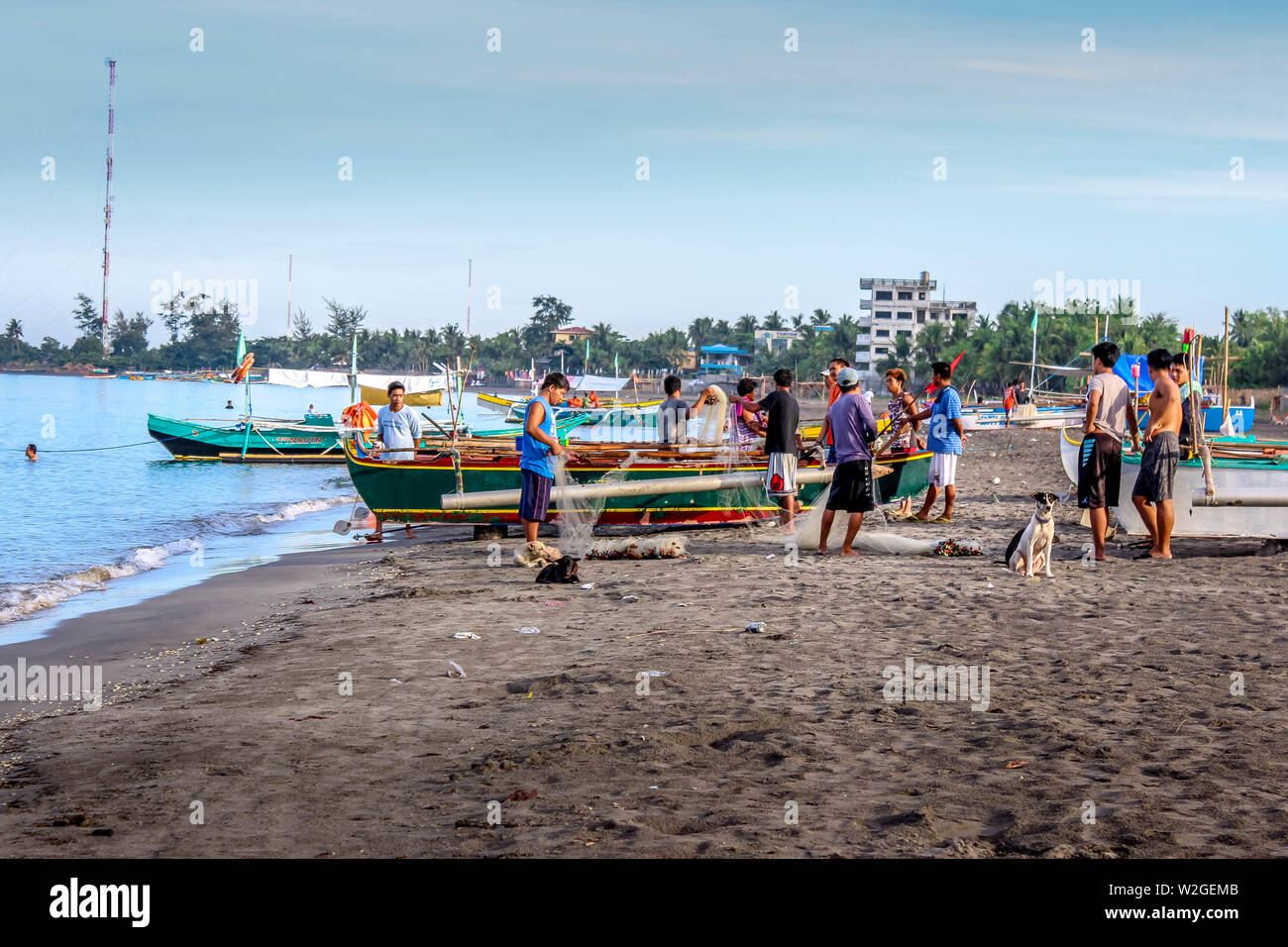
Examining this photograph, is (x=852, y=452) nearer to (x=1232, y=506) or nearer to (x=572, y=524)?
(x=572, y=524)

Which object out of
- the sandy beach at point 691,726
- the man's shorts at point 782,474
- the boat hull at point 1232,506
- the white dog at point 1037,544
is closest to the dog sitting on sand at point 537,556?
the sandy beach at point 691,726

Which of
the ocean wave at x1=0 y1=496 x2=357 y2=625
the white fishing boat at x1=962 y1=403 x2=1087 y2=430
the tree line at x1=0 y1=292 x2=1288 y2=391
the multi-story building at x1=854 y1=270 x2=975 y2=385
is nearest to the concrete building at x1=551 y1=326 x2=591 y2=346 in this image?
the tree line at x1=0 y1=292 x2=1288 y2=391

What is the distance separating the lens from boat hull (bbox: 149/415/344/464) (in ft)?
112

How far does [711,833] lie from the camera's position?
3.87 meters

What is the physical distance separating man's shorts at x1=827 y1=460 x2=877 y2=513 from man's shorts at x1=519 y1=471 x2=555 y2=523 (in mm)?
3064

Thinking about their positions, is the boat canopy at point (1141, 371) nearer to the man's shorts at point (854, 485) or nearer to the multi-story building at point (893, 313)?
the man's shorts at point (854, 485)

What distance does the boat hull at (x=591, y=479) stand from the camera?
1340cm

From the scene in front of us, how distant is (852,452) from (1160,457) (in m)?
2.93

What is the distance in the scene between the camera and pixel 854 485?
10.9 metres

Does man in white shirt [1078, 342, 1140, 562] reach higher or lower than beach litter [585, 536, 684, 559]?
higher

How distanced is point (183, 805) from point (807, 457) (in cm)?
1087

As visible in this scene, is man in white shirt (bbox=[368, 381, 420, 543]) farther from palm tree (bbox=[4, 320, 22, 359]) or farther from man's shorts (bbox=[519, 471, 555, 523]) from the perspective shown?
palm tree (bbox=[4, 320, 22, 359])

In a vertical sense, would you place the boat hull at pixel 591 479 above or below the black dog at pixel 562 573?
above
